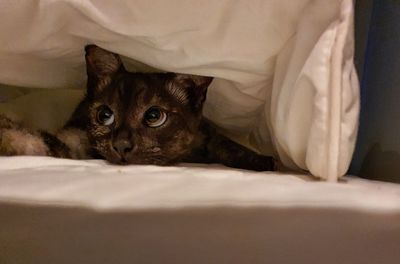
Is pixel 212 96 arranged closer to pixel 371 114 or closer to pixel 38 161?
pixel 371 114

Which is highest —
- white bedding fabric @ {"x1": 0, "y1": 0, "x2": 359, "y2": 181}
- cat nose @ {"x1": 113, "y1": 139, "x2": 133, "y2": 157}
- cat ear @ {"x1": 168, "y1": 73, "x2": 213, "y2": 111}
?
white bedding fabric @ {"x1": 0, "y1": 0, "x2": 359, "y2": 181}

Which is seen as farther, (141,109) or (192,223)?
(141,109)

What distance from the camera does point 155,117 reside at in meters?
1.28

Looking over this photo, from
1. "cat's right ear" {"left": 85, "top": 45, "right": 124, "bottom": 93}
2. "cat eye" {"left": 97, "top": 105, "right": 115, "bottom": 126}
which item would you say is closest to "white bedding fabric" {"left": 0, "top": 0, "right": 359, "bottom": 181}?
"cat's right ear" {"left": 85, "top": 45, "right": 124, "bottom": 93}

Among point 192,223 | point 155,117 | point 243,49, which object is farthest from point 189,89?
point 192,223

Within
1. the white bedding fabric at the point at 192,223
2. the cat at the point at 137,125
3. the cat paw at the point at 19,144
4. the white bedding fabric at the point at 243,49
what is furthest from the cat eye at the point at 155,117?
the white bedding fabric at the point at 192,223

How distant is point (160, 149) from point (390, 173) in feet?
1.61

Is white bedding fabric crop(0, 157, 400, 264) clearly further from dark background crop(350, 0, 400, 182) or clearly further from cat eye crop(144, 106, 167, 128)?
cat eye crop(144, 106, 167, 128)

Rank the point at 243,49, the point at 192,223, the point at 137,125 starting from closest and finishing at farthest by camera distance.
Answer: the point at 192,223 → the point at 243,49 → the point at 137,125

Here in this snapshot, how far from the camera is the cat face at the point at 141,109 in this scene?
1.21m

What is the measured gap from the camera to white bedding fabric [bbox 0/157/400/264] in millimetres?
681

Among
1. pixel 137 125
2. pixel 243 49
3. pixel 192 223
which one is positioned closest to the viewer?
pixel 192 223

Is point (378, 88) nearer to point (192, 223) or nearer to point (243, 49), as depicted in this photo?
point (243, 49)

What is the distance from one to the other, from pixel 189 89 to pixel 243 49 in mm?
263
